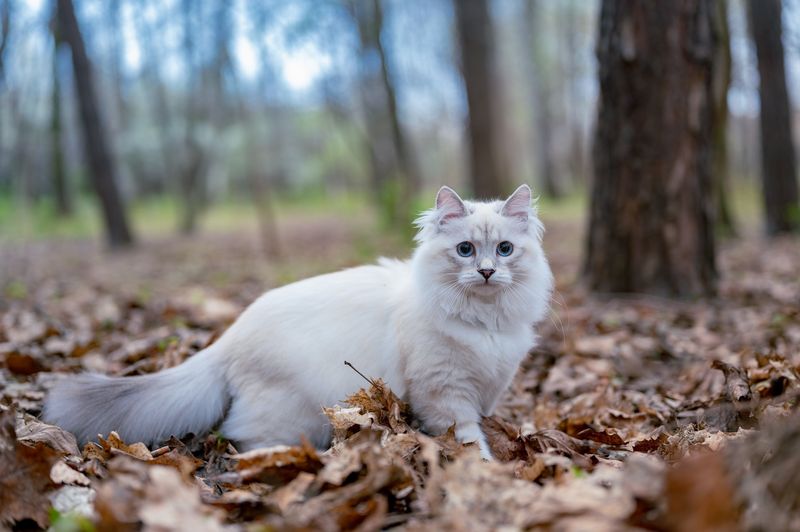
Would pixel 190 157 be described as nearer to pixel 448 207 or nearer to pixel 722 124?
pixel 722 124

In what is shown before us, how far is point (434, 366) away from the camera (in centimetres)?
264

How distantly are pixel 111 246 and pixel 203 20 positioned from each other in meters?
6.92

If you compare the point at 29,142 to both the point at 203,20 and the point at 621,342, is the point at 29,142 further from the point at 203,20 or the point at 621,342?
the point at 621,342

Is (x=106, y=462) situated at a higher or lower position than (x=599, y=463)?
higher

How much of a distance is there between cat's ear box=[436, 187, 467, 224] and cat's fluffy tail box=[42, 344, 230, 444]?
120 centimetres

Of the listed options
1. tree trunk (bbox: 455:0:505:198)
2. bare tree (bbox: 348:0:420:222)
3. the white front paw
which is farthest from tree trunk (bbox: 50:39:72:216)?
the white front paw

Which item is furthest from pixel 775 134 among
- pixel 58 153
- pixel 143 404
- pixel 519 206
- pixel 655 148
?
pixel 58 153

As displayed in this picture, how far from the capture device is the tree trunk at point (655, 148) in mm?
4898

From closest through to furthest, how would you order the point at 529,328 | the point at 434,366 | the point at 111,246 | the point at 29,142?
the point at 434,366, the point at 529,328, the point at 29,142, the point at 111,246

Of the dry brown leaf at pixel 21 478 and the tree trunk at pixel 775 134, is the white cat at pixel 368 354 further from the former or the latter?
the tree trunk at pixel 775 134

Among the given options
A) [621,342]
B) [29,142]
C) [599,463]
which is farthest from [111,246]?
[599,463]

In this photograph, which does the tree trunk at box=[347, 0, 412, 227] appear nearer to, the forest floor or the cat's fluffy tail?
the forest floor

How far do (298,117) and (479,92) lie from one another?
29.4 meters

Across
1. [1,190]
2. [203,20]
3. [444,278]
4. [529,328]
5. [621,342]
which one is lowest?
[621,342]
